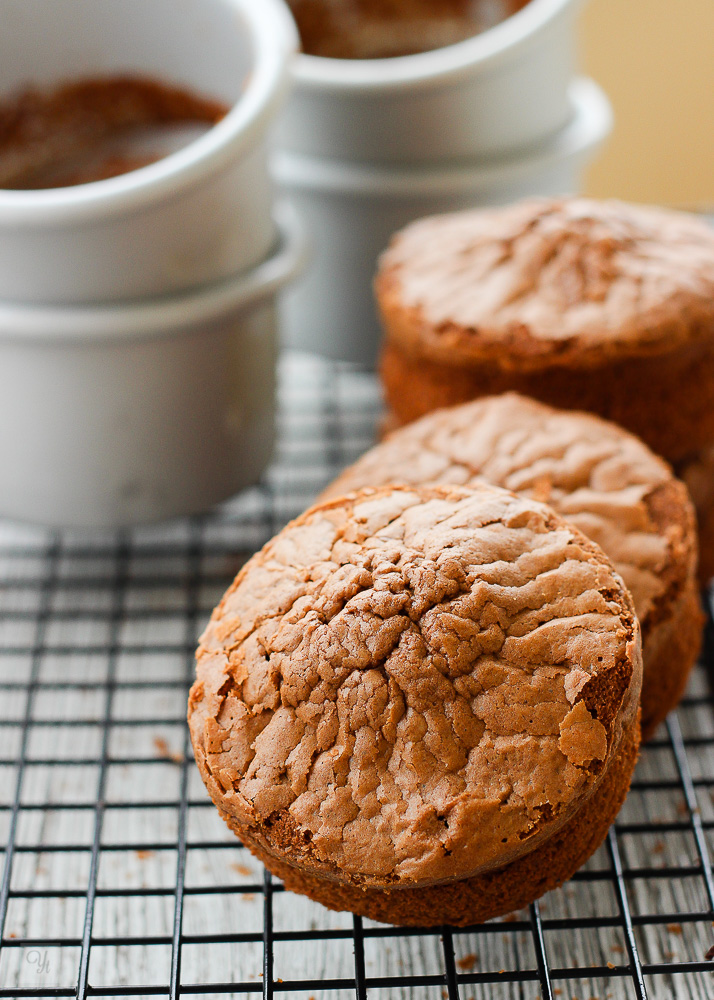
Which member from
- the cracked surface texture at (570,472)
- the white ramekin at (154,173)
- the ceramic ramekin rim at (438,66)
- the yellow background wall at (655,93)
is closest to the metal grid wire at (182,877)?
the cracked surface texture at (570,472)

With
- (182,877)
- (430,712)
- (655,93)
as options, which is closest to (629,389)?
(430,712)

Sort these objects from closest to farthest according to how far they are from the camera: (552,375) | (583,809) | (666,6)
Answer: (583,809) < (552,375) < (666,6)

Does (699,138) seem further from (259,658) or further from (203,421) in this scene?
(259,658)

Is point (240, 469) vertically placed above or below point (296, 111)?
below

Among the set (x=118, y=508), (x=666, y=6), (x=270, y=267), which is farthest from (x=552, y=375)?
(x=666, y=6)

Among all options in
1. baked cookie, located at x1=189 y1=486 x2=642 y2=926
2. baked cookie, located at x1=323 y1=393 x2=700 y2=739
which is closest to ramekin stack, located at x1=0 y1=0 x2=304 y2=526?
baked cookie, located at x1=323 y1=393 x2=700 y2=739

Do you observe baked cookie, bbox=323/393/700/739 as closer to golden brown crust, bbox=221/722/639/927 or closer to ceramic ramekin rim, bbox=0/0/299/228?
golden brown crust, bbox=221/722/639/927

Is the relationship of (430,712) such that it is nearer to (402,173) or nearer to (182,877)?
(182,877)
